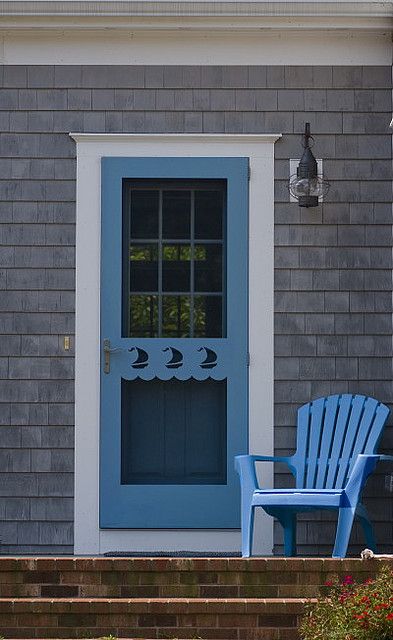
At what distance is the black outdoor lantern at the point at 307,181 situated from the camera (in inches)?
264

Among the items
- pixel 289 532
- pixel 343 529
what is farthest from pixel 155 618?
pixel 289 532

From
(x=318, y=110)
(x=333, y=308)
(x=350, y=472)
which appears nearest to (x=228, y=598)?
(x=350, y=472)

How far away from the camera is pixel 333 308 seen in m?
6.79

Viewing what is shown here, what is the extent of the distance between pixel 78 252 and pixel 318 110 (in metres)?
1.51

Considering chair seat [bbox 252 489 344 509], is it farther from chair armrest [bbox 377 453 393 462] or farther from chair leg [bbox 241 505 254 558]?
chair armrest [bbox 377 453 393 462]

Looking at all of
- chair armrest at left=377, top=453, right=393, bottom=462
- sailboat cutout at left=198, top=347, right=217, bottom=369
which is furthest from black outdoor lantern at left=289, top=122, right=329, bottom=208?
chair armrest at left=377, top=453, right=393, bottom=462

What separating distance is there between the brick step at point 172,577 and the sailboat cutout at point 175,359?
214 centimetres

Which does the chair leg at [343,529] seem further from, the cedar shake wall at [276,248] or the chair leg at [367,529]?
the cedar shake wall at [276,248]

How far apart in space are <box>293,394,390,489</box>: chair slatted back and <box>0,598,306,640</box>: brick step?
6.57 ft

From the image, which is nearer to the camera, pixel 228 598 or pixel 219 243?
pixel 228 598

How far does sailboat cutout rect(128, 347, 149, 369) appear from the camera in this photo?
6.74 m

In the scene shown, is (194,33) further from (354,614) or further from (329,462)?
(354,614)

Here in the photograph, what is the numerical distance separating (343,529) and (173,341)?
1.39 m

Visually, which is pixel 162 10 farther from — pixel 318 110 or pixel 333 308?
pixel 333 308
